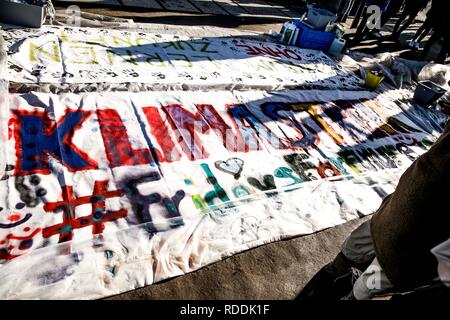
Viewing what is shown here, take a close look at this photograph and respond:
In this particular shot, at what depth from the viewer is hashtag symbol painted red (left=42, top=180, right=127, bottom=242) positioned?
2.21 metres

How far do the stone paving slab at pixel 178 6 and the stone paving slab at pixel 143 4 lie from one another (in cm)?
18

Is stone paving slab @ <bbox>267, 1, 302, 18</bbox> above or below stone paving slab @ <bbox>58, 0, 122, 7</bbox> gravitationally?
above

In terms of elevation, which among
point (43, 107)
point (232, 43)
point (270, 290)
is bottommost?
point (270, 290)

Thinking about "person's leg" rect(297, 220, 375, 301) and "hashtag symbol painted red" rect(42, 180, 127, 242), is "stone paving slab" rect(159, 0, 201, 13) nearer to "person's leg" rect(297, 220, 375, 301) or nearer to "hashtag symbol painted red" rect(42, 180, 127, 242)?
"hashtag symbol painted red" rect(42, 180, 127, 242)

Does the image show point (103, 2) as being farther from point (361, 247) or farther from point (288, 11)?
point (361, 247)

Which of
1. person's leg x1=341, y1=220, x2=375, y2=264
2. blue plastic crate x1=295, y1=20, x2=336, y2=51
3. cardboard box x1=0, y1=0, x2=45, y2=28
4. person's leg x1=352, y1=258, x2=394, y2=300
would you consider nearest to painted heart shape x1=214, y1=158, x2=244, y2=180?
person's leg x1=341, y1=220, x2=375, y2=264

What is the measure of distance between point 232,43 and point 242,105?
2087mm

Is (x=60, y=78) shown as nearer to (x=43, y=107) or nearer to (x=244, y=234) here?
(x=43, y=107)

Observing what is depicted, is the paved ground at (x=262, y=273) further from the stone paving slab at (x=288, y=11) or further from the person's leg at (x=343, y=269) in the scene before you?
the stone paving slab at (x=288, y=11)

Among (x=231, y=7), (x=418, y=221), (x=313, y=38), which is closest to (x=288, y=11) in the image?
(x=231, y=7)

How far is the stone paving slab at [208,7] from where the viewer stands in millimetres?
7429

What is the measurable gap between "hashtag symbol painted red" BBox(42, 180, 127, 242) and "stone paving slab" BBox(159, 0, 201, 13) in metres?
5.57

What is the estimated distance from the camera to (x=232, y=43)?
18.4ft

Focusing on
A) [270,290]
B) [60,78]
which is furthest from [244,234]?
[60,78]
